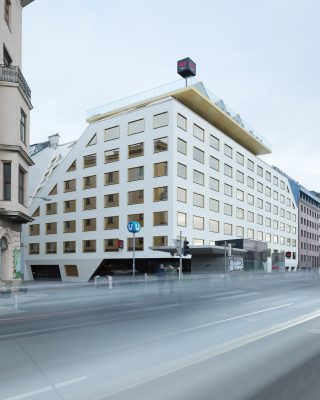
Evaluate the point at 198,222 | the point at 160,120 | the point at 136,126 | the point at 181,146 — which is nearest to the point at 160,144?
the point at 181,146

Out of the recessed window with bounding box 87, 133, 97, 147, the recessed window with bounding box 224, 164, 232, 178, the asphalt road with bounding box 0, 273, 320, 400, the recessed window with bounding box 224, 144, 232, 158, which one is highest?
the recessed window with bounding box 87, 133, 97, 147

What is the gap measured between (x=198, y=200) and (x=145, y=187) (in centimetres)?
628

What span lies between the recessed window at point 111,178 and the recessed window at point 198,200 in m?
8.97

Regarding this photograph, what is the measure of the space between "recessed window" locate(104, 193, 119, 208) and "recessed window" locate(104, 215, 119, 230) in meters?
1.46

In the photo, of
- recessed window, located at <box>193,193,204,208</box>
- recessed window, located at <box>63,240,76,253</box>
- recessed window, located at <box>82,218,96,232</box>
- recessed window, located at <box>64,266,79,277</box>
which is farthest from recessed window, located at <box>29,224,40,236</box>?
recessed window, located at <box>193,193,204,208</box>

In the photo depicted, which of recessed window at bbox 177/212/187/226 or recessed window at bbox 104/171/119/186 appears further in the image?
recessed window at bbox 104/171/119/186

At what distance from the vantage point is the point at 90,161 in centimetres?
5000

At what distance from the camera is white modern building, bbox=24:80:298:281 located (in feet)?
142

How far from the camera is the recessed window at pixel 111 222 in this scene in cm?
4659

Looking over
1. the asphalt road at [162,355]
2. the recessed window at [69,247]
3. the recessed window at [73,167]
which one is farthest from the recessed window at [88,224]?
the asphalt road at [162,355]

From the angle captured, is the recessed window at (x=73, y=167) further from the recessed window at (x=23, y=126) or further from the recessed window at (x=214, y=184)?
the recessed window at (x=23, y=126)

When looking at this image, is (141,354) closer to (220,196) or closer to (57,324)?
(57,324)

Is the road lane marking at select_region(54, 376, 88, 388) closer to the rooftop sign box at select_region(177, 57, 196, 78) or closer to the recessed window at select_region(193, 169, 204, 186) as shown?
the recessed window at select_region(193, 169, 204, 186)

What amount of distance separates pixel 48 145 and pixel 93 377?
201 feet
